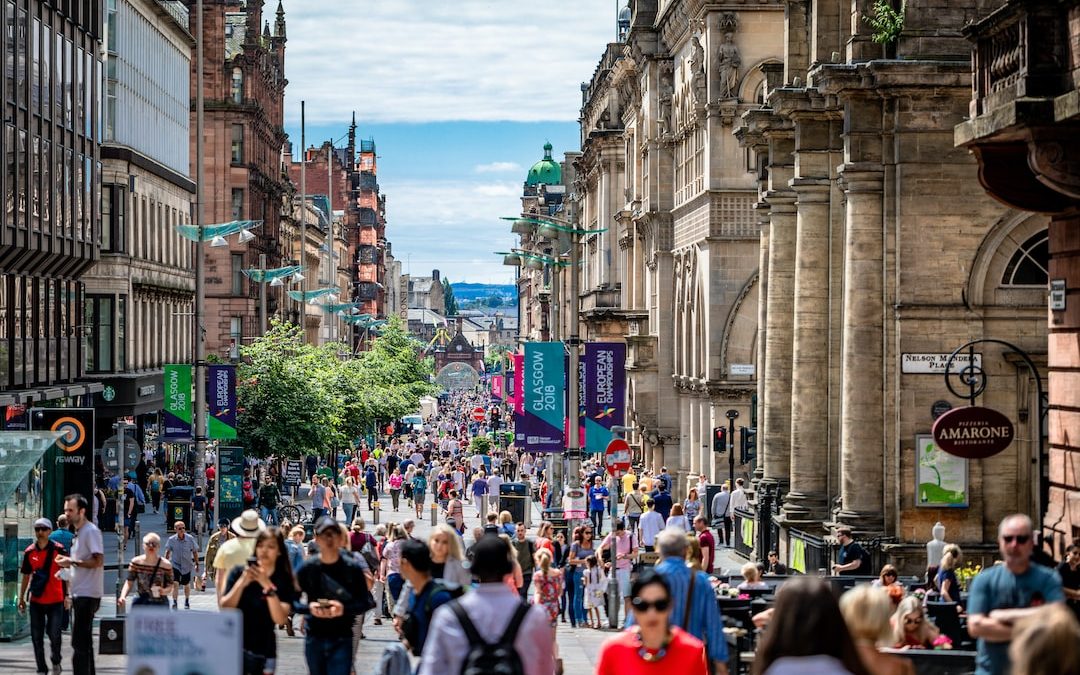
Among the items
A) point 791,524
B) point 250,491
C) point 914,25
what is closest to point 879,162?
point 914,25

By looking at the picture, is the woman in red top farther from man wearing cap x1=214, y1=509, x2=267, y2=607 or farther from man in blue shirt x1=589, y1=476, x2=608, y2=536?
man in blue shirt x1=589, y1=476, x2=608, y2=536

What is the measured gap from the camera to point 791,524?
3422 centimetres

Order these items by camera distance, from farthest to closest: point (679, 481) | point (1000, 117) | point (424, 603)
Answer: point (679, 481) < point (1000, 117) < point (424, 603)

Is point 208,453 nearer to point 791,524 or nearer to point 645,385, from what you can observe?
point 645,385

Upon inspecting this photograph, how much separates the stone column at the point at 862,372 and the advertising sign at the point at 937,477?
81 cm

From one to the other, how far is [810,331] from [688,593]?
20919mm

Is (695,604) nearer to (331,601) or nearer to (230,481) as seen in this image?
(331,601)

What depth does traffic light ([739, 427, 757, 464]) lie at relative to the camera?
46688 mm

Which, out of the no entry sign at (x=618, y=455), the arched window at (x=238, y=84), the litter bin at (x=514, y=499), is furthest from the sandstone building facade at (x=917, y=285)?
the arched window at (x=238, y=84)

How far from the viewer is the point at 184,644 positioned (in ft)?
30.4

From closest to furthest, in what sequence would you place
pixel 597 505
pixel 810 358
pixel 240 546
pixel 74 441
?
pixel 240 546 → pixel 74 441 → pixel 810 358 → pixel 597 505

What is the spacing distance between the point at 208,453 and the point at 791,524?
3277 cm

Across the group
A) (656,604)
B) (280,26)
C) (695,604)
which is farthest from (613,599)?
(280,26)

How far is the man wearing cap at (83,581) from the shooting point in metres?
18.8
